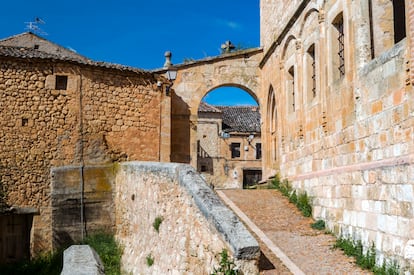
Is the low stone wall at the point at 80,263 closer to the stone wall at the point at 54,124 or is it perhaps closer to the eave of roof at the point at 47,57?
the stone wall at the point at 54,124

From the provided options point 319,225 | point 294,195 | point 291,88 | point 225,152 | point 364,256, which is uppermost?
point 291,88

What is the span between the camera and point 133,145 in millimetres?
15203

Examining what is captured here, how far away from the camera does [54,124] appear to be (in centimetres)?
1416

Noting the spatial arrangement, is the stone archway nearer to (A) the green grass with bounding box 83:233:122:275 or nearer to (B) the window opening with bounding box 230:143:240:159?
(A) the green grass with bounding box 83:233:122:275

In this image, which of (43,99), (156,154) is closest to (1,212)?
(43,99)

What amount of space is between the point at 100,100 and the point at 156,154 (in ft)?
7.60

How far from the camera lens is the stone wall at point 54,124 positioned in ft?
45.2

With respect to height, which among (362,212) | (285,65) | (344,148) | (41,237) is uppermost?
(285,65)

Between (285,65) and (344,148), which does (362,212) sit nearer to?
(344,148)

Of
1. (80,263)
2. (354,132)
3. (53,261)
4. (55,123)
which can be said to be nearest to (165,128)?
(55,123)

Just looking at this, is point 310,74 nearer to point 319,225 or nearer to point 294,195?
point 294,195

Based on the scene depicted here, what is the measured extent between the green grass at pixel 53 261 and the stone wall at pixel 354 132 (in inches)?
189

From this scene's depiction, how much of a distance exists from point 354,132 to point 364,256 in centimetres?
219

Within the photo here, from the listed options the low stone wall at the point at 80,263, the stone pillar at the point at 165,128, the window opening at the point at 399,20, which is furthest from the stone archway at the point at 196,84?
the low stone wall at the point at 80,263
